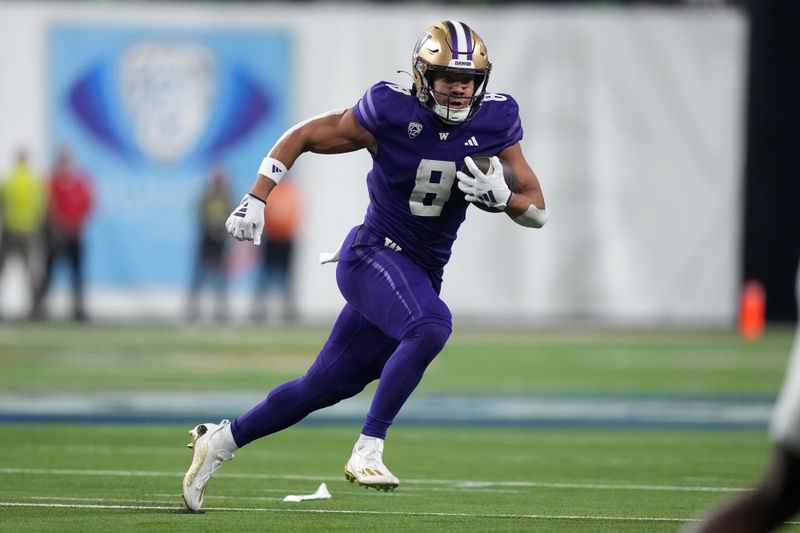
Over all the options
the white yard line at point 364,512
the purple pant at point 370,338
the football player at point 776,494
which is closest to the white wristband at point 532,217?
the purple pant at point 370,338

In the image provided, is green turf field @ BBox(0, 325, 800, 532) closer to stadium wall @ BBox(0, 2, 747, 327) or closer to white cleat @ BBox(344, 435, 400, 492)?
white cleat @ BBox(344, 435, 400, 492)

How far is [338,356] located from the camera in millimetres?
5895

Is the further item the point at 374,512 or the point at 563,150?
the point at 563,150

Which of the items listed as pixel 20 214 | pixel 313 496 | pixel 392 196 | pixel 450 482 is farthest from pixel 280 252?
pixel 392 196

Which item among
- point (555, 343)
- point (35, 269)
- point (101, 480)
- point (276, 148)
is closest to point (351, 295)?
point (276, 148)

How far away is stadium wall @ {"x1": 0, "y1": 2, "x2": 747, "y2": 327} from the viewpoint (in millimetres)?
19125

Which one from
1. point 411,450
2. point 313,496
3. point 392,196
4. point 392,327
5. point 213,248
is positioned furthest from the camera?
point 213,248

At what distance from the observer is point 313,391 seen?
5.88 metres

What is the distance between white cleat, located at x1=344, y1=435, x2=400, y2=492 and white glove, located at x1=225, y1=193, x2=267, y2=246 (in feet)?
2.61

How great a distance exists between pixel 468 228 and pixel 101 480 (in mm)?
12641

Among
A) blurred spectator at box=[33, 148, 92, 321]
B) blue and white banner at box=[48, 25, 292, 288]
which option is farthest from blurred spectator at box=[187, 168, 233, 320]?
blurred spectator at box=[33, 148, 92, 321]

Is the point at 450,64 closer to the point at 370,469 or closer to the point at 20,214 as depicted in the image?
the point at 370,469

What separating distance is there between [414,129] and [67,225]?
1291cm

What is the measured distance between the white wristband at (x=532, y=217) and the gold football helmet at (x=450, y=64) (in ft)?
1.32
